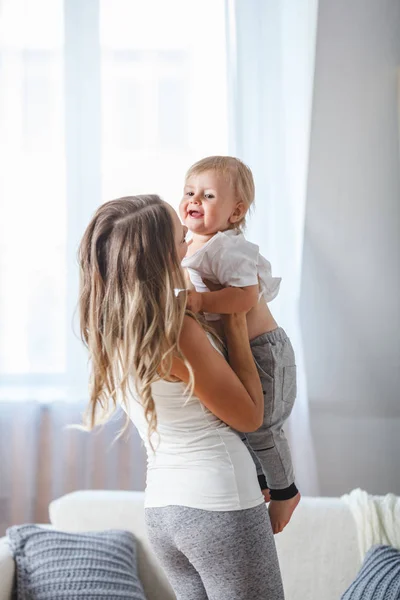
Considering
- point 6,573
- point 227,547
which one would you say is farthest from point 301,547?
point 227,547

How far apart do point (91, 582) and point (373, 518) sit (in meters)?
0.81

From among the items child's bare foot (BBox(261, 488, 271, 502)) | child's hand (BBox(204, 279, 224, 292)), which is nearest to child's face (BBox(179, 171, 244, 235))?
child's hand (BBox(204, 279, 224, 292))

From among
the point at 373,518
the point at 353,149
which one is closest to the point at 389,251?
the point at 353,149

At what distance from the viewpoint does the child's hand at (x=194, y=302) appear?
1.31 meters

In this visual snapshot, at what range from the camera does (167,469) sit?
1277 mm

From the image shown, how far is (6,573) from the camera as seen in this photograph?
1981 millimetres

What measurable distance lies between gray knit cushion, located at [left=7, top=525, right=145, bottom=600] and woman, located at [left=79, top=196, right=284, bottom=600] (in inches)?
31.5

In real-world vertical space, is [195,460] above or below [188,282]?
below

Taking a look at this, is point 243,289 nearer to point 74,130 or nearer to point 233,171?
point 233,171

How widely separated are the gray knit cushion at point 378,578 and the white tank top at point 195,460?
0.77 m

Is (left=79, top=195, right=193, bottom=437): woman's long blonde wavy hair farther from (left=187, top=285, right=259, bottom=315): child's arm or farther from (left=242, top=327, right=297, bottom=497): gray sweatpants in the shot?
(left=242, top=327, right=297, bottom=497): gray sweatpants

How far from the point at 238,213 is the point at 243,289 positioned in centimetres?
24

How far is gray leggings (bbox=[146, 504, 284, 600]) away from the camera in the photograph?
1206 mm

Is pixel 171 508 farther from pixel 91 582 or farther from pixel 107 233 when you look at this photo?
pixel 91 582
